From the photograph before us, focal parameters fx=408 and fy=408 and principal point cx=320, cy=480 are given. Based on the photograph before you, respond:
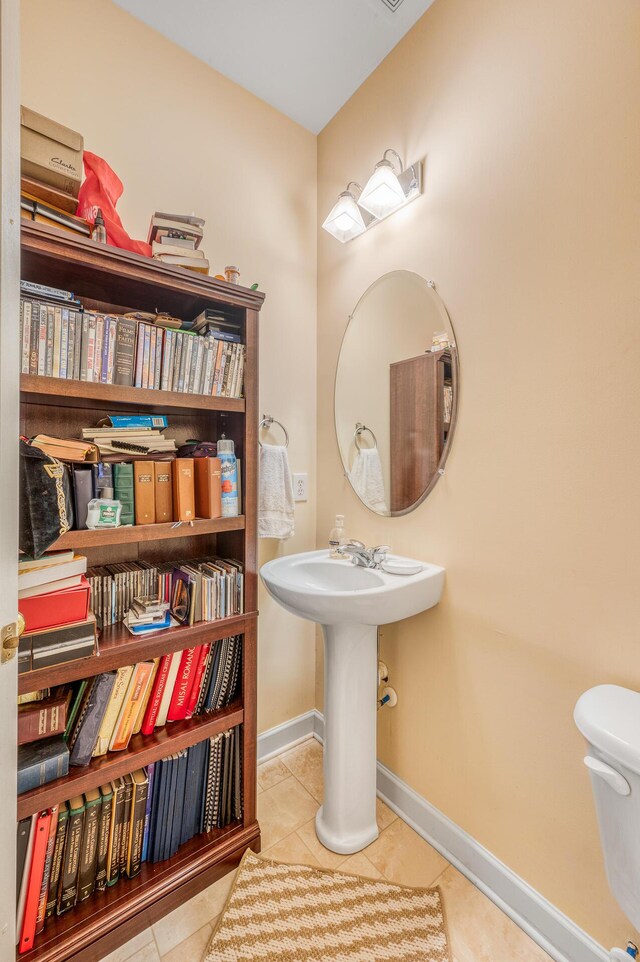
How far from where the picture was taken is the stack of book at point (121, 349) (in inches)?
39.1

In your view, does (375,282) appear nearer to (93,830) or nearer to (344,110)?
(344,110)

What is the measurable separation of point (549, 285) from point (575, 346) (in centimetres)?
18

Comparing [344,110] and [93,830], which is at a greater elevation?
[344,110]

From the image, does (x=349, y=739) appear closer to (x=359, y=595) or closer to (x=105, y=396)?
(x=359, y=595)

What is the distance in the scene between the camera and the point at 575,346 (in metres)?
1.00

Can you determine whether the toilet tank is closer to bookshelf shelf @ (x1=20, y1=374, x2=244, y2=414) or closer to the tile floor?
the tile floor

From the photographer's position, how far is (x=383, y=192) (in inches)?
56.2

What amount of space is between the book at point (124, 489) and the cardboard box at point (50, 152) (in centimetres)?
73

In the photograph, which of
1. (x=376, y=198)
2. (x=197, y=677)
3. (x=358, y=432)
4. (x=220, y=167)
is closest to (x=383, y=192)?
(x=376, y=198)

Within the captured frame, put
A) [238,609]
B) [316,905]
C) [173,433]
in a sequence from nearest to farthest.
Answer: [316,905] → [238,609] → [173,433]

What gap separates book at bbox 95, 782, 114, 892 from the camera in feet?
3.56

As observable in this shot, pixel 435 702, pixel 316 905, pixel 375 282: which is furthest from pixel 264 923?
pixel 375 282

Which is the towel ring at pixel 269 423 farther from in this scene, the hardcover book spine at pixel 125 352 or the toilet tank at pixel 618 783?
the toilet tank at pixel 618 783

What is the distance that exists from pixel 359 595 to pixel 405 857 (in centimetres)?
92
